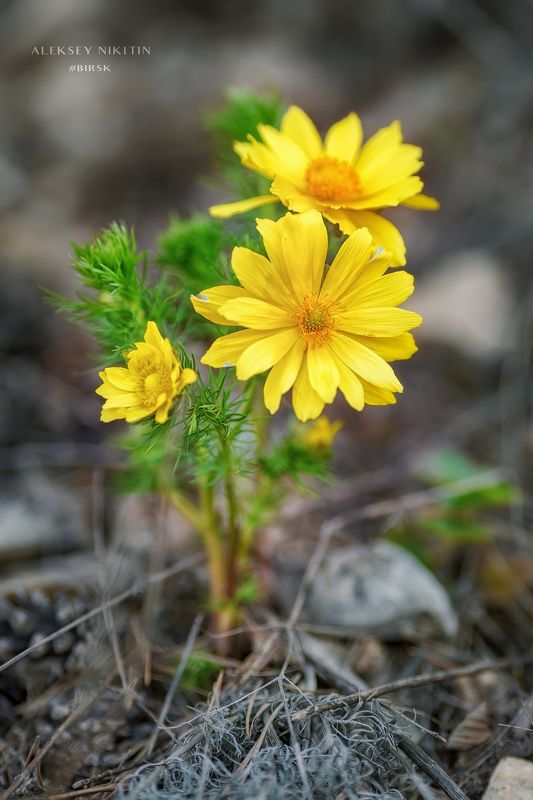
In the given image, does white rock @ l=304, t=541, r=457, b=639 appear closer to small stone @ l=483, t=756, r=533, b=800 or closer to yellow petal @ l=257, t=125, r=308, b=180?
small stone @ l=483, t=756, r=533, b=800

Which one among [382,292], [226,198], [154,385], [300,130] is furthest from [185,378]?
[226,198]

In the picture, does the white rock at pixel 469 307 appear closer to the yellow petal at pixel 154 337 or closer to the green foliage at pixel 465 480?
the green foliage at pixel 465 480

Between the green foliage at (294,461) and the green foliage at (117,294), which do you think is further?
the green foliage at (294,461)

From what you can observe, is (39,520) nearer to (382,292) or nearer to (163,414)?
(163,414)

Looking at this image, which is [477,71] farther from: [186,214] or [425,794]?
[425,794]

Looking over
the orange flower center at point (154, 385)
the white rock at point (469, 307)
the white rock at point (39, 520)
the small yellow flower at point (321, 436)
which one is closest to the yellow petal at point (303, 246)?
the orange flower center at point (154, 385)

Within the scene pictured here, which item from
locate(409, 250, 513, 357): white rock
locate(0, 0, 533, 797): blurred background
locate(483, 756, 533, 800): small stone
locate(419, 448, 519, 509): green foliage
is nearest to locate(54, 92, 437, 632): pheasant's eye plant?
locate(0, 0, 533, 797): blurred background

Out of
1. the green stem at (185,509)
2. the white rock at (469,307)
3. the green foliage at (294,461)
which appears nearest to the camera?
the green foliage at (294,461)
